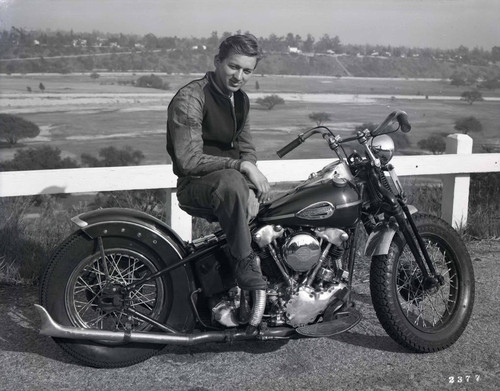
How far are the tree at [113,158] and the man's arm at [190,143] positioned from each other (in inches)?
107

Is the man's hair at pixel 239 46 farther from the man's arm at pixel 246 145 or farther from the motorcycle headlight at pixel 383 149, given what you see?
the motorcycle headlight at pixel 383 149

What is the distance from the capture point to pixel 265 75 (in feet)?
23.6

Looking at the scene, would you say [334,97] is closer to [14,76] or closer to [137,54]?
[137,54]

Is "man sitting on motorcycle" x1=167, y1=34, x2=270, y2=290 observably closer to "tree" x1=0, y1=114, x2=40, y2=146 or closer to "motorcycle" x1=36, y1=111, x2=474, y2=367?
"motorcycle" x1=36, y1=111, x2=474, y2=367

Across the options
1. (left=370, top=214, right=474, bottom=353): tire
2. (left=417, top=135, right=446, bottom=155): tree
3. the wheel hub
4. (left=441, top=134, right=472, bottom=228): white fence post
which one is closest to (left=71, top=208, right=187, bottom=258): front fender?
the wheel hub

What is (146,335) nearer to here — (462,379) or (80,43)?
(462,379)

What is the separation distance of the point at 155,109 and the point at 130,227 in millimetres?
3044

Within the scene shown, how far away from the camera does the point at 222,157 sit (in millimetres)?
3955

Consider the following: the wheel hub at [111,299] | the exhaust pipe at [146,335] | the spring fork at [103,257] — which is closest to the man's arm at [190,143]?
the spring fork at [103,257]

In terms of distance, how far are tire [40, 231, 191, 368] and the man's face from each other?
3.00 feet

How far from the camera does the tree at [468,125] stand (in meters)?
7.73

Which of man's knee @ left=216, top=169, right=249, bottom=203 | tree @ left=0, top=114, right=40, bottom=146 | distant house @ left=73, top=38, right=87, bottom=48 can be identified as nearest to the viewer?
man's knee @ left=216, top=169, right=249, bottom=203

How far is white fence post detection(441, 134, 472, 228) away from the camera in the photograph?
→ 20.9 ft

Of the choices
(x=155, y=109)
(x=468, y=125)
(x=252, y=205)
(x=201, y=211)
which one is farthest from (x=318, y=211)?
(x=468, y=125)
